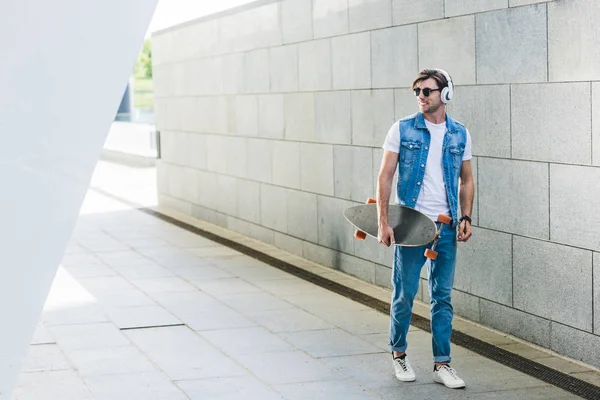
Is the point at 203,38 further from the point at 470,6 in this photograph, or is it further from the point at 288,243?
the point at 470,6

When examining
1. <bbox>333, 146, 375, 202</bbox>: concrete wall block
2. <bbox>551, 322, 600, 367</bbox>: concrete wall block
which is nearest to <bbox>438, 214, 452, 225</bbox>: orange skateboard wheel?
<bbox>551, 322, 600, 367</bbox>: concrete wall block

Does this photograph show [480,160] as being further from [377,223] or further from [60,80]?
[60,80]

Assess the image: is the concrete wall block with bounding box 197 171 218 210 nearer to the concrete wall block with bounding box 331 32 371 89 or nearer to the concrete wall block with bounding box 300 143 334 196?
the concrete wall block with bounding box 300 143 334 196

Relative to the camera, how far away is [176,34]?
16438 mm

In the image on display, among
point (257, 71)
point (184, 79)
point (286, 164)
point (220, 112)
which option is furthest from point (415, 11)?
point (184, 79)

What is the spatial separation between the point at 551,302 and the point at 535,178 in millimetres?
879

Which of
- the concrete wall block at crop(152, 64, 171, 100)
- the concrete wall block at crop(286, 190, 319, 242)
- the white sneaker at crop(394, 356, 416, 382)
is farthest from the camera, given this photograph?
the concrete wall block at crop(152, 64, 171, 100)

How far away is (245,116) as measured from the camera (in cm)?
1340

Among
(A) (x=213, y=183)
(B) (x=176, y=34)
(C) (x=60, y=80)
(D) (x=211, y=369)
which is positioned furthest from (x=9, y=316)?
(B) (x=176, y=34)

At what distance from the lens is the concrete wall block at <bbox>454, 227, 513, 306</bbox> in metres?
7.64

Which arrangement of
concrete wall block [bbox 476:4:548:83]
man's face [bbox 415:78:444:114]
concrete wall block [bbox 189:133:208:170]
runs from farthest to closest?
concrete wall block [bbox 189:133:208:170], concrete wall block [bbox 476:4:548:83], man's face [bbox 415:78:444:114]

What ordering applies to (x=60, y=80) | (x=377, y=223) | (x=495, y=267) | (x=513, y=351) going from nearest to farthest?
(x=60, y=80) → (x=377, y=223) → (x=513, y=351) → (x=495, y=267)

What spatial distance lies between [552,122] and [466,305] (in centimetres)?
189

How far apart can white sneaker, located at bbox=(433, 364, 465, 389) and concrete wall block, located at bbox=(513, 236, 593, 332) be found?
40.5 inches
